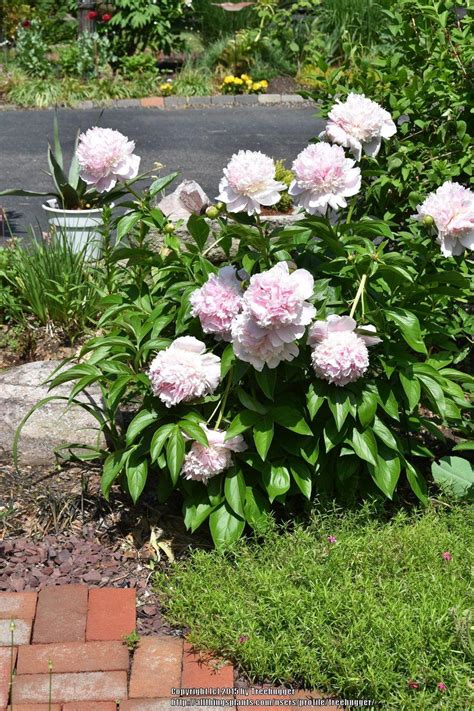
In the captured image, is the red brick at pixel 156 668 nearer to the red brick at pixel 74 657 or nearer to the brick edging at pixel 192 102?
the red brick at pixel 74 657

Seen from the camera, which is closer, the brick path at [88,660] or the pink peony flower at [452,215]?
the brick path at [88,660]

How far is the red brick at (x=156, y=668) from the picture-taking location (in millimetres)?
2555

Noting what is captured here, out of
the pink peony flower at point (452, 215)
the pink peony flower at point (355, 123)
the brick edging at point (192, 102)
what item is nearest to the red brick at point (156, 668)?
the pink peony flower at point (452, 215)

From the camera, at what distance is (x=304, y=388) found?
2990 millimetres

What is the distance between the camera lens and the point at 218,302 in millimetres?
2824

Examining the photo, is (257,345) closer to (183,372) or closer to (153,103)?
(183,372)

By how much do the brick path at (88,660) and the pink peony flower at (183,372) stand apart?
2.19 feet

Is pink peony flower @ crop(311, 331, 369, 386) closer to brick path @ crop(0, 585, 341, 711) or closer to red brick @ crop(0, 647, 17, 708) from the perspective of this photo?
brick path @ crop(0, 585, 341, 711)

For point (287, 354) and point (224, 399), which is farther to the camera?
point (224, 399)

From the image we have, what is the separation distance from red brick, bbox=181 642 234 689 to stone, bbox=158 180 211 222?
6.15ft

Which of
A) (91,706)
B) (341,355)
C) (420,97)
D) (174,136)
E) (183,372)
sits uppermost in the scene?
(420,97)

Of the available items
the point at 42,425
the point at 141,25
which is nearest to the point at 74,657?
the point at 42,425

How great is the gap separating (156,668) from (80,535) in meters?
0.70

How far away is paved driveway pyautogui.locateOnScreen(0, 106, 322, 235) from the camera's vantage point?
7.84m
